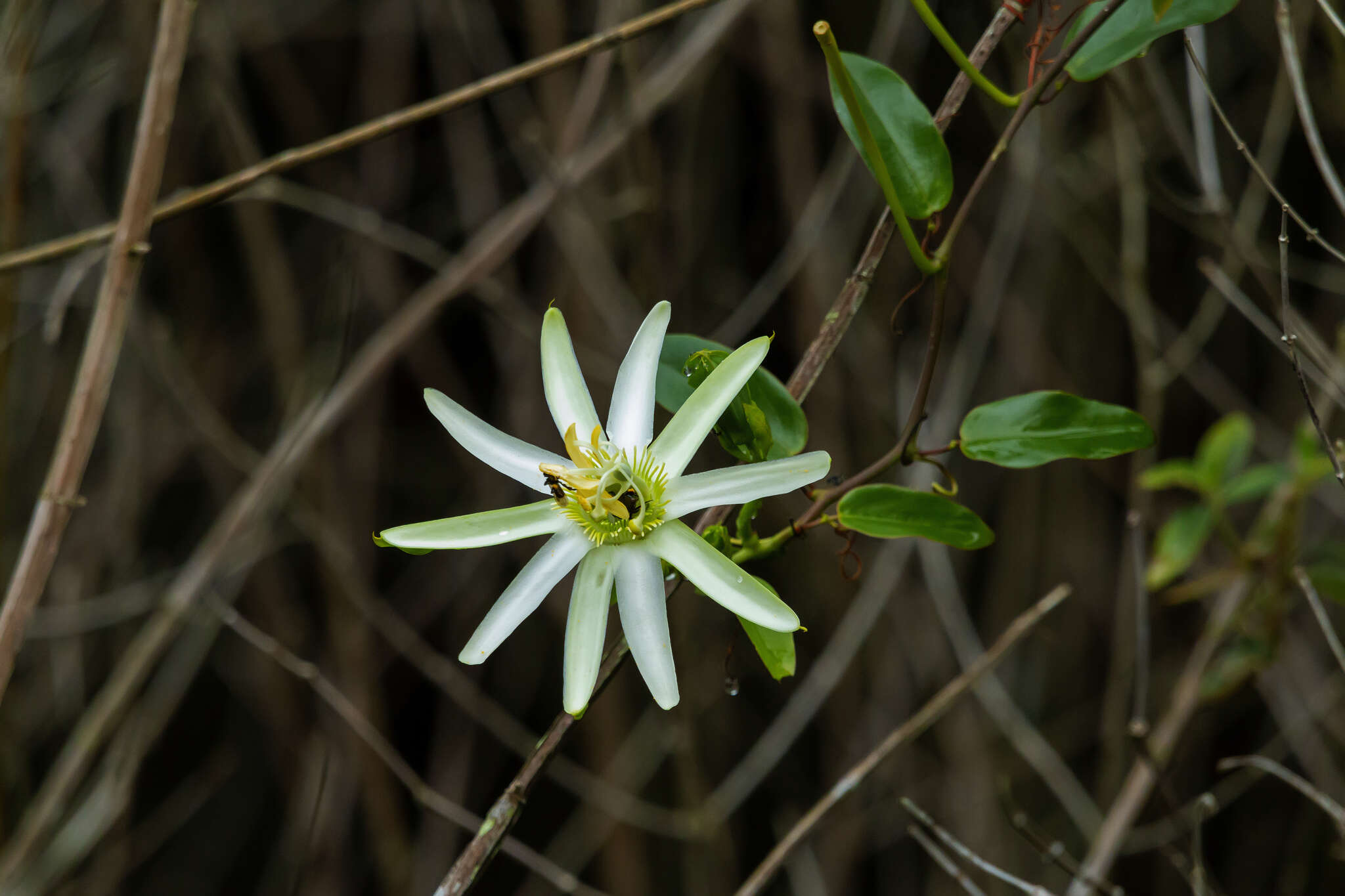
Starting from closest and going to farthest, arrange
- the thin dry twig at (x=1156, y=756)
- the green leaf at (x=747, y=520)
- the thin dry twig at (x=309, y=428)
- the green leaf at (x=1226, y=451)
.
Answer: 1. the green leaf at (x=747, y=520)
2. the thin dry twig at (x=1156, y=756)
3. the green leaf at (x=1226, y=451)
4. the thin dry twig at (x=309, y=428)

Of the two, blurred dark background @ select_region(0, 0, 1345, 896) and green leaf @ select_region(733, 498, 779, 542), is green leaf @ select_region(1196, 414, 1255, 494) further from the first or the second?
green leaf @ select_region(733, 498, 779, 542)

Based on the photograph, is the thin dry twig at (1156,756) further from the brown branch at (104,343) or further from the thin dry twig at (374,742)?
the brown branch at (104,343)

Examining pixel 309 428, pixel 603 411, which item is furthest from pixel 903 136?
pixel 603 411

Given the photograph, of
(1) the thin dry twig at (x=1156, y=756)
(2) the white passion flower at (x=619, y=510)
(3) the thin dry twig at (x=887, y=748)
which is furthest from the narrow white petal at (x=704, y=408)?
(1) the thin dry twig at (x=1156, y=756)

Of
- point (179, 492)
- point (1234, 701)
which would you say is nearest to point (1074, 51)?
point (1234, 701)

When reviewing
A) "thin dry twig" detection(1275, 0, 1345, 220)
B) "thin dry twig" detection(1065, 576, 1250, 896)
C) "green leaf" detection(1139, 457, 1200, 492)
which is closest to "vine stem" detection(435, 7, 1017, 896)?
"thin dry twig" detection(1275, 0, 1345, 220)

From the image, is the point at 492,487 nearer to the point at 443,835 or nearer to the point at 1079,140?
the point at 443,835
